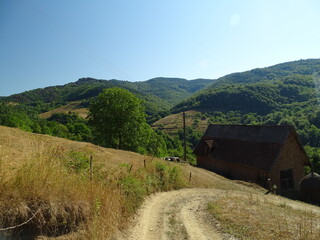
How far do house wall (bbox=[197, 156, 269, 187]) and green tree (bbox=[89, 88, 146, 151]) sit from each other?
11.8 metres

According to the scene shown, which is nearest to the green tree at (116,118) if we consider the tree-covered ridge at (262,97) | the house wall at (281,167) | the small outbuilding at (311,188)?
the house wall at (281,167)

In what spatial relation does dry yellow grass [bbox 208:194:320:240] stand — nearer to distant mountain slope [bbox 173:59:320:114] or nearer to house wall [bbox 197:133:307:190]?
house wall [bbox 197:133:307:190]

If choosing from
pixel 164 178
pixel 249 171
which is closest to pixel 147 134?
pixel 249 171

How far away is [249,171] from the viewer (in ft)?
94.1

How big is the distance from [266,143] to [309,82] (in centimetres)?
14146

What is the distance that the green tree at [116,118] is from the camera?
35.6 metres

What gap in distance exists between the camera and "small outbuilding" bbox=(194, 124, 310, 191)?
27062mm

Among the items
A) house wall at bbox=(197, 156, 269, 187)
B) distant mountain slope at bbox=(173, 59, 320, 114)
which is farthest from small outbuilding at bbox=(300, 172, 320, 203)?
distant mountain slope at bbox=(173, 59, 320, 114)

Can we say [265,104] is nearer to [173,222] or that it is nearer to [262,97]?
[262,97]

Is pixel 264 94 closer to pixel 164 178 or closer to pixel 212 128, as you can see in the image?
pixel 212 128

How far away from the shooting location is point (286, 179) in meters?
27.9

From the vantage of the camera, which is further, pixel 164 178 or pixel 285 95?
pixel 285 95

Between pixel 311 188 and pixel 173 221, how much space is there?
70.6ft

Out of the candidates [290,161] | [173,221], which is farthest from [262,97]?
[173,221]
